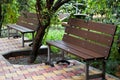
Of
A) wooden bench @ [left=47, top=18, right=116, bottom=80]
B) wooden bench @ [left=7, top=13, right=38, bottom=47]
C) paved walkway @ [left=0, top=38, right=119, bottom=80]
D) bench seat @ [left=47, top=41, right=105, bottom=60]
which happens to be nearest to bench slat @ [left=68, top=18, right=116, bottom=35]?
wooden bench @ [left=47, top=18, right=116, bottom=80]

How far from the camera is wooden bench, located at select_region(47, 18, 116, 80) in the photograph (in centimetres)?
441

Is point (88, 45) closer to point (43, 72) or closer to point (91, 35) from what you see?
point (91, 35)

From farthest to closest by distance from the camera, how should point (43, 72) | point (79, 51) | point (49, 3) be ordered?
point (49, 3) < point (43, 72) < point (79, 51)

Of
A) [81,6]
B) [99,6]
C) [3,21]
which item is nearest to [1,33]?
[3,21]

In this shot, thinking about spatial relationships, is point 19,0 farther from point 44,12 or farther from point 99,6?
point 99,6

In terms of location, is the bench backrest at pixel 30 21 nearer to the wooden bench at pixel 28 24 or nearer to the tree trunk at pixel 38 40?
the wooden bench at pixel 28 24

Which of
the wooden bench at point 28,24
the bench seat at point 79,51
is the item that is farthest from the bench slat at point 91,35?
the wooden bench at point 28,24

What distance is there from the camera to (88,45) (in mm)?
4977

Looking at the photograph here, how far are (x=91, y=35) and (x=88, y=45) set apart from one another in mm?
200

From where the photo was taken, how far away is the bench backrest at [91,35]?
14.7ft

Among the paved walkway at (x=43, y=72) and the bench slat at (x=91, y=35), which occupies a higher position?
the bench slat at (x=91, y=35)

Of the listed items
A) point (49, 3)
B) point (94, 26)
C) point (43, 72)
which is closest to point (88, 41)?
point (94, 26)

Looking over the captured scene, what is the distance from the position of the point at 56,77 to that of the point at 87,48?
32.0 inches

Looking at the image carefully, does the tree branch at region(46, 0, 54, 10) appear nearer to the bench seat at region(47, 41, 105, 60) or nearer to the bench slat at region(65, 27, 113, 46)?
the bench slat at region(65, 27, 113, 46)
